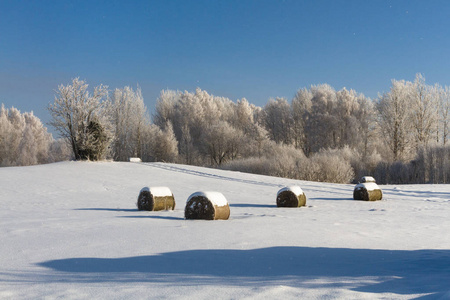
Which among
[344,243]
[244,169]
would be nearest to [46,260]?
[344,243]

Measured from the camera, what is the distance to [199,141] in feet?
193

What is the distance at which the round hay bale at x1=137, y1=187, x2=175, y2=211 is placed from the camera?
38.1ft

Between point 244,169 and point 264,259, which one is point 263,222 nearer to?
point 264,259

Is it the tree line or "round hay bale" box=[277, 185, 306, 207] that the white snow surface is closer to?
"round hay bale" box=[277, 185, 306, 207]

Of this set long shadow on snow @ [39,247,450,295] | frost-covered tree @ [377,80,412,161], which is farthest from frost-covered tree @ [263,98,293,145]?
long shadow on snow @ [39,247,450,295]

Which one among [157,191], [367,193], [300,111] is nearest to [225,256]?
[157,191]

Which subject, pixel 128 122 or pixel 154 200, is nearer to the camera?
pixel 154 200

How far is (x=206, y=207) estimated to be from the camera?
942cm

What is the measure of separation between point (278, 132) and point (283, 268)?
2023 inches

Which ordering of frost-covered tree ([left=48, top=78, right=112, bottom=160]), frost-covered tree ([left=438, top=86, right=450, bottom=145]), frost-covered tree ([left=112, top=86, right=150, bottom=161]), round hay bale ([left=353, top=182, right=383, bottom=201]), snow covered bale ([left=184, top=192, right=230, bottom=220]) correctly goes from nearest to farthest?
snow covered bale ([left=184, top=192, right=230, bottom=220]) → round hay bale ([left=353, top=182, right=383, bottom=201]) → frost-covered tree ([left=48, top=78, right=112, bottom=160]) → frost-covered tree ([left=438, top=86, right=450, bottom=145]) → frost-covered tree ([left=112, top=86, right=150, bottom=161])

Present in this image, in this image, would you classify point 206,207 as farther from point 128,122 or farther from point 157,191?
point 128,122

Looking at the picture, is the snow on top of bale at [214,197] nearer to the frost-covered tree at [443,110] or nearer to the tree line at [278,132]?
the tree line at [278,132]

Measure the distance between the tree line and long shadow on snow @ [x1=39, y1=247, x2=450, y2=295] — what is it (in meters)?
24.6

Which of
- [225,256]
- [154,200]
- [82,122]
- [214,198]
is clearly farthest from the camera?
[82,122]
